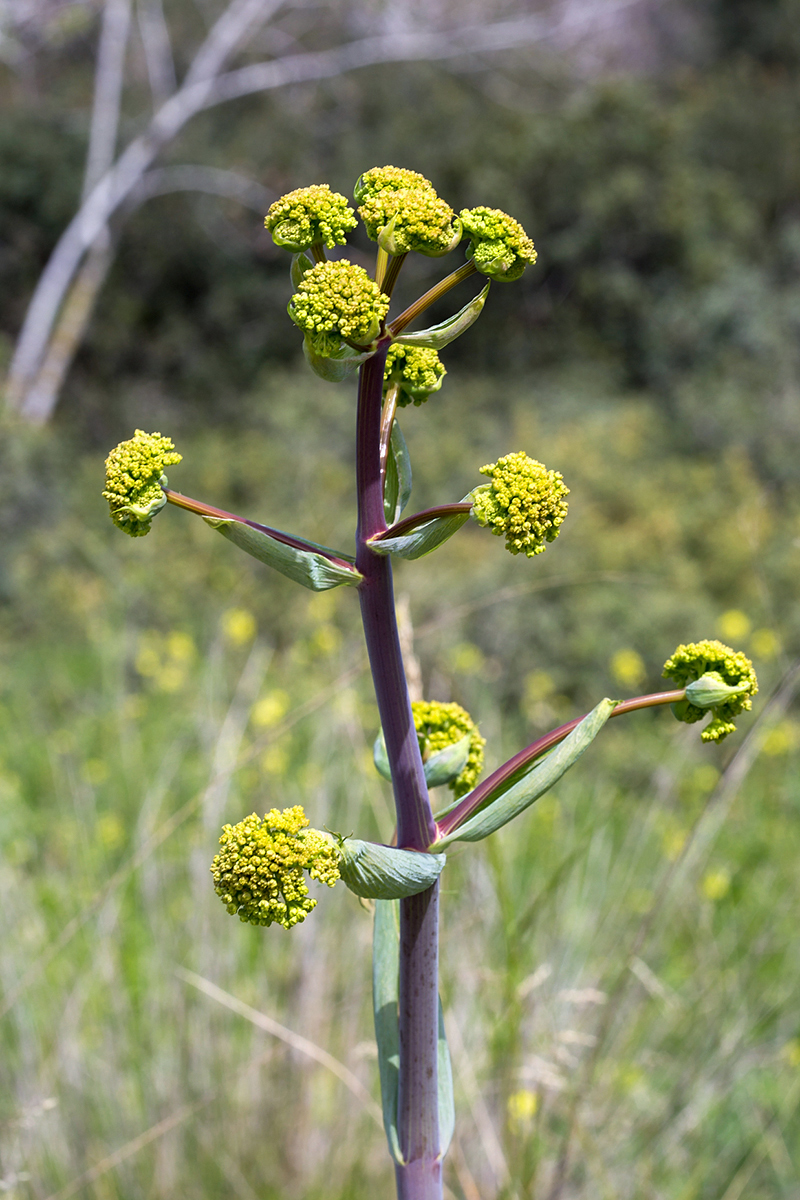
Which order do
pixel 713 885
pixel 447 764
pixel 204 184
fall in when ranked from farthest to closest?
1. pixel 204 184
2. pixel 713 885
3. pixel 447 764

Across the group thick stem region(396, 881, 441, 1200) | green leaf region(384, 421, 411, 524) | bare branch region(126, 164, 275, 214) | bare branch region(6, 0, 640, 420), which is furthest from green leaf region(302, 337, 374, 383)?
bare branch region(126, 164, 275, 214)

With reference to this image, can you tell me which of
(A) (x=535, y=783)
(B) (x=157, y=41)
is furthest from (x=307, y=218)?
(B) (x=157, y=41)

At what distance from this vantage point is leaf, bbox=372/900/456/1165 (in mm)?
825

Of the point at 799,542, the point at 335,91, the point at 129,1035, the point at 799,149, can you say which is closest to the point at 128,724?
the point at 129,1035

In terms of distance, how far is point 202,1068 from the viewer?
203 centimetres

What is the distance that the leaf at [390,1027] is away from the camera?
2.71ft

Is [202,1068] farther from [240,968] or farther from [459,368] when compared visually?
[459,368]

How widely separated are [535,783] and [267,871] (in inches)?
8.0

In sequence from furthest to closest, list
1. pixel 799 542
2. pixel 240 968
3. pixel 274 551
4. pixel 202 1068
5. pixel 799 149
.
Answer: pixel 799 149 → pixel 240 968 → pixel 202 1068 → pixel 799 542 → pixel 274 551

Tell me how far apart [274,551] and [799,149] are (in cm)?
1348

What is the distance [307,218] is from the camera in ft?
2.20

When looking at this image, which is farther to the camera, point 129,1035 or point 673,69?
point 673,69

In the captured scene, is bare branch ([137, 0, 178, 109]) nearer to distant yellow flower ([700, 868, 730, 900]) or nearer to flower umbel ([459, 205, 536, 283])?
distant yellow flower ([700, 868, 730, 900])

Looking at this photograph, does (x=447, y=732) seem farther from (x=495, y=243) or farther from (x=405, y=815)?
(x=495, y=243)
